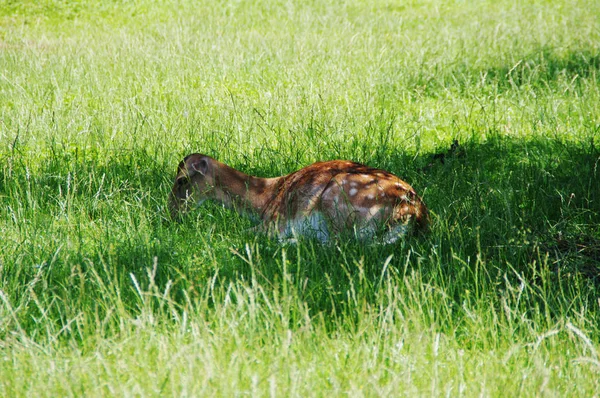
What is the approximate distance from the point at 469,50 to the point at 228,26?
16.1ft

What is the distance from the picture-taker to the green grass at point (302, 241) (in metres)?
3.57

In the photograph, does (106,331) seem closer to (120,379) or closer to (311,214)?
(120,379)

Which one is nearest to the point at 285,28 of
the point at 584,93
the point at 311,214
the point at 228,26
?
the point at 228,26

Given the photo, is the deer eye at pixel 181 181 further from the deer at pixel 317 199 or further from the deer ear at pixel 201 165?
the deer ear at pixel 201 165

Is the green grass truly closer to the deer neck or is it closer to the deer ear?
the deer neck

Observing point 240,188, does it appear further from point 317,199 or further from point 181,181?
point 317,199

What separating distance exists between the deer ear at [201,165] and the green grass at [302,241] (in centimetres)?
36

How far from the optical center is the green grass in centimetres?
357

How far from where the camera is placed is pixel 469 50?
11.7 m

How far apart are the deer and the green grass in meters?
0.19

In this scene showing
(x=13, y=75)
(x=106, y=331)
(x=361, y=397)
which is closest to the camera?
(x=361, y=397)

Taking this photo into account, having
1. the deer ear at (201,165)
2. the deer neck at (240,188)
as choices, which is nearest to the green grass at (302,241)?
the deer neck at (240,188)

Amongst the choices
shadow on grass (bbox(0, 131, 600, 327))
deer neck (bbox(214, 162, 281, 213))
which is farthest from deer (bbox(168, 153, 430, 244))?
shadow on grass (bbox(0, 131, 600, 327))

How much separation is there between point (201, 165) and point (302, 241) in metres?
1.62
